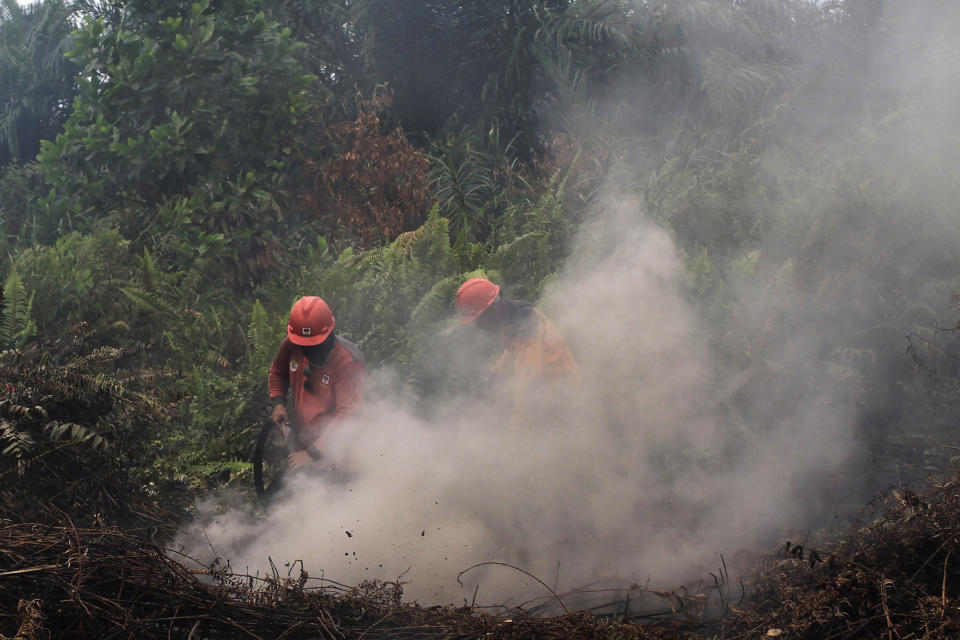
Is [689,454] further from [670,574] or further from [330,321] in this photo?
[330,321]

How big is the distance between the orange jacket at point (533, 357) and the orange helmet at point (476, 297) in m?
0.21

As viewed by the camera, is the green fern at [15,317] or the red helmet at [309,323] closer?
the red helmet at [309,323]

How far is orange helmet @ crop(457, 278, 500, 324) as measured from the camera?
16.6ft

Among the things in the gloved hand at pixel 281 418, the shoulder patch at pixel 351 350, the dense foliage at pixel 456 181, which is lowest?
the gloved hand at pixel 281 418

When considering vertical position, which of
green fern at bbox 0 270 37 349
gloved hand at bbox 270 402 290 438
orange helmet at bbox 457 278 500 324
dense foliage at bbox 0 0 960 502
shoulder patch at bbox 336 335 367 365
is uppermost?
dense foliage at bbox 0 0 960 502

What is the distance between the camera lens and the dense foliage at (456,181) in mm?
6238

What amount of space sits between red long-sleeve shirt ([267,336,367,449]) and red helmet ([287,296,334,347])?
18 cm

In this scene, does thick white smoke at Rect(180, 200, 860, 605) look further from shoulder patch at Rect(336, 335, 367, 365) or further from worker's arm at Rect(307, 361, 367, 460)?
shoulder patch at Rect(336, 335, 367, 365)

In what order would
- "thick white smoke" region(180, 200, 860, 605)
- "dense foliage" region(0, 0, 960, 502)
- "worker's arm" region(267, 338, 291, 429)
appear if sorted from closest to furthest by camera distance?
1. "thick white smoke" region(180, 200, 860, 605)
2. "worker's arm" region(267, 338, 291, 429)
3. "dense foliage" region(0, 0, 960, 502)

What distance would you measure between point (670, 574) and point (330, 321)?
2549mm

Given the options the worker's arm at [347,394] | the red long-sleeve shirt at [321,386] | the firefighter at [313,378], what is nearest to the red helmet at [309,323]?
the firefighter at [313,378]

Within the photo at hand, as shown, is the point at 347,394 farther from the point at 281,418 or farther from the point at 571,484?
the point at 571,484

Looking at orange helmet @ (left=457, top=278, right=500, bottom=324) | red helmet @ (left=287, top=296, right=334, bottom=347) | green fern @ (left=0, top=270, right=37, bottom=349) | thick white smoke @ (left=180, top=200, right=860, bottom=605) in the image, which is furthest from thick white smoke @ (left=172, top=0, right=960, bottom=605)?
green fern @ (left=0, top=270, right=37, bottom=349)

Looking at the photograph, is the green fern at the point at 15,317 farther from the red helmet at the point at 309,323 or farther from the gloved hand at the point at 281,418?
the red helmet at the point at 309,323
